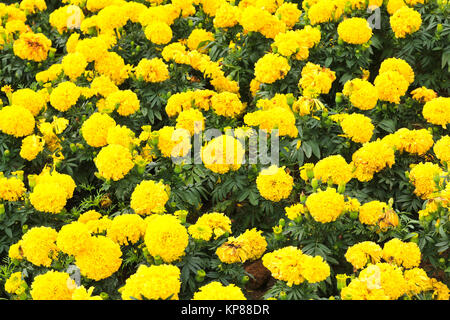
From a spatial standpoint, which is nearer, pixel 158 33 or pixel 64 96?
pixel 64 96

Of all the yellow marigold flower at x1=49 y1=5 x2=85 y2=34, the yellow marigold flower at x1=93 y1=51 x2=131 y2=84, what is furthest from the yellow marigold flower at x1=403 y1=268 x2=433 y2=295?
the yellow marigold flower at x1=49 y1=5 x2=85 y2=34

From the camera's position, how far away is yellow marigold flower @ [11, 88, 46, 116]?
460cm

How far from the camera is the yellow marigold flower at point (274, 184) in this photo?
12.2ft

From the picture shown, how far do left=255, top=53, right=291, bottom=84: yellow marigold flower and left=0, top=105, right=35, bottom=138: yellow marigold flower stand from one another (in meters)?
1.89

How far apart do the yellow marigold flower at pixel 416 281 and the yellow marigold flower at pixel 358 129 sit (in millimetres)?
1246

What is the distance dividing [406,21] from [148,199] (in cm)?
276

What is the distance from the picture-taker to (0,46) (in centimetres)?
544

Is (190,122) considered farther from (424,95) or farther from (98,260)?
(424,95)

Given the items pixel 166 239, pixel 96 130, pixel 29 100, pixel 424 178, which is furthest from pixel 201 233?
pixel 29 100

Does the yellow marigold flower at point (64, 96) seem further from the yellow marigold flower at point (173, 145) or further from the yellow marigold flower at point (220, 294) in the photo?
the yellow marigold flower at point (220, 294)

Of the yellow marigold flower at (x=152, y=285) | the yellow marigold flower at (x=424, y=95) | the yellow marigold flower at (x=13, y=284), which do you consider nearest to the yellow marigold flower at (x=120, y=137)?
the yellow marigold flower at (x=13, y=284)

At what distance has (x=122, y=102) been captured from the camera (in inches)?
175
